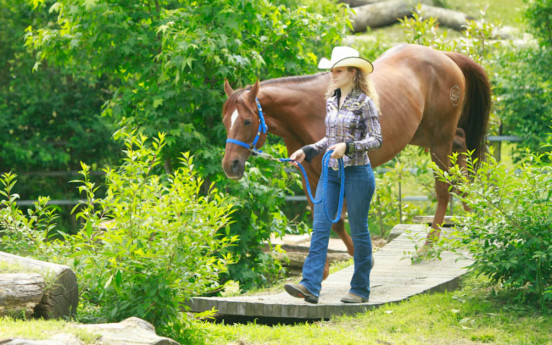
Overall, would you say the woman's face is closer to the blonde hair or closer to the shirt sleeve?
the blonde hair

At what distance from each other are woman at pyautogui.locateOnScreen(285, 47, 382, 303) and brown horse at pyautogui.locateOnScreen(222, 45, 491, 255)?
873 millimetres

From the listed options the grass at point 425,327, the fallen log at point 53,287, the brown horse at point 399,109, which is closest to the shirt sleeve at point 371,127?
the brown horse at point 399,109

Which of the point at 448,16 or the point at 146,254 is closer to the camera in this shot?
the point at 146,254

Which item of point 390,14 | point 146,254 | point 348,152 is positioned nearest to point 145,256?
point 146,254

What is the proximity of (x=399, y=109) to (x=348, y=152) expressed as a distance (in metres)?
1.77

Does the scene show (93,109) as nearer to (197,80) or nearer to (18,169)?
(18,169)

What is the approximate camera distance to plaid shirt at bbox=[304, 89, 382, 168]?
5012 mm

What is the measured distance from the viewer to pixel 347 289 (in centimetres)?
586

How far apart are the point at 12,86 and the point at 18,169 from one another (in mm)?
1646

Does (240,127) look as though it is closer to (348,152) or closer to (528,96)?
(348,152)

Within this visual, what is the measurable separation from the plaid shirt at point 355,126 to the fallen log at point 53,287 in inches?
78.0

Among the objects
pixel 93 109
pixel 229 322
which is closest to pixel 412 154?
pixel 229 322

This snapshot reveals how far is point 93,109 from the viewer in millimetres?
13953

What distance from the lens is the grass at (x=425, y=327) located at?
4.52 metres
